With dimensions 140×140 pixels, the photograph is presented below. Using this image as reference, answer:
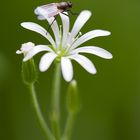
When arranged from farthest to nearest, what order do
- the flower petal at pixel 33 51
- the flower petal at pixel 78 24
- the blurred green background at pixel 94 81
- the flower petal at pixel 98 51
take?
the blurred green background at pixel 94 81 < the flower petal at pixel 78 24 < the flower petal at pixel 98 51 < the flower petal at pixel 33 51

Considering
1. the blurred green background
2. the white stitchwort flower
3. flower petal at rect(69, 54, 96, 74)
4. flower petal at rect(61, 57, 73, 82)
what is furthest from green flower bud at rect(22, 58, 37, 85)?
the blurred green background

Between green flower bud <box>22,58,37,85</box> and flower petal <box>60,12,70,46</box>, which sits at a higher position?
flower petal <box>60,12,70,46</box>

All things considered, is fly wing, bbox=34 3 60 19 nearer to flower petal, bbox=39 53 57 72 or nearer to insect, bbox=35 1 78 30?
insect, bbox=35 1 78 30

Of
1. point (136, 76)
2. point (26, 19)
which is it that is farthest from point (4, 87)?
point (136, 76)

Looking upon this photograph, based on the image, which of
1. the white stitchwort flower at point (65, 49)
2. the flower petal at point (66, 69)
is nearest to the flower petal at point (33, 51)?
the white stitchwort flower at point (65, 49)

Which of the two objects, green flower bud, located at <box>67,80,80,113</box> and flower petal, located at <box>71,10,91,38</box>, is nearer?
green flower bud, located at <box>67,80,80,113</box>

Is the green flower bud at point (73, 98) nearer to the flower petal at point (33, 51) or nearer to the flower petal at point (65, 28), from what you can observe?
the flower petal at point (33, 51)
